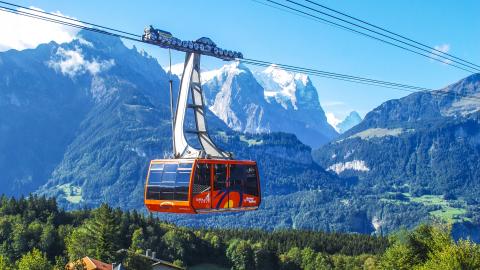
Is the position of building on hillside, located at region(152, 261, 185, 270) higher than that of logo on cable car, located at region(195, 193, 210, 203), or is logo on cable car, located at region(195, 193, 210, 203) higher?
logo on cable car, located at region(195, 193, 210, 203)

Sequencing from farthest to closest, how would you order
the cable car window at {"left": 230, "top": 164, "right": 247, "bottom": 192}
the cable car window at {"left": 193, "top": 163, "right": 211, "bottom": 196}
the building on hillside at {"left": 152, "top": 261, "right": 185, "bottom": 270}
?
→ the building on hillside at {"left": 152, "top": 261, "right": 185, "bottom": 270}
the cable car window at {"left": 230, "top": 164, "right": 247, "bottom": 192}
the cable car window at {"left": 193, "top": 163, "right": 211, "bottom": 196}

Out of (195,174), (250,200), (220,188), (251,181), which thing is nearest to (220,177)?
(220,188)

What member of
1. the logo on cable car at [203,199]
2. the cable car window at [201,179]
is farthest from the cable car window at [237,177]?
the logo on cable car at [203,199]

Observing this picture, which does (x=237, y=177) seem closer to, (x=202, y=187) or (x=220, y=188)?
(x=220, y=188)

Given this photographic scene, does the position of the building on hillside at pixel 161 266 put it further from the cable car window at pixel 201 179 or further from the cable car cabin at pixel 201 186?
the cable car window at pixel 201 179

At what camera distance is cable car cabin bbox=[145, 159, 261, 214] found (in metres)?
48.3

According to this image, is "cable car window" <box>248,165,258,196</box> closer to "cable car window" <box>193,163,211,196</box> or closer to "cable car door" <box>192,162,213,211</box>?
"cable car door" <box>192,162,213,211</box>

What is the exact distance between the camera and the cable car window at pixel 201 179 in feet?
158

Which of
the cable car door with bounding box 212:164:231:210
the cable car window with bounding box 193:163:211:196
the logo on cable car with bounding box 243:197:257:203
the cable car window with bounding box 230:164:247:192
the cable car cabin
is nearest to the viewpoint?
the cable car window with bounding box 193:163:211:196

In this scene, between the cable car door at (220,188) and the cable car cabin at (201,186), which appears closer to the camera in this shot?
the cable car cabin at (201,186)

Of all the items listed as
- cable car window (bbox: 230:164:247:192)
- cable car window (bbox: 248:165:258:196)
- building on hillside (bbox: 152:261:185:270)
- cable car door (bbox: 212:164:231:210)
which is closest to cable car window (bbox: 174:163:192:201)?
cable car door (bbox: 212:164:231:210)

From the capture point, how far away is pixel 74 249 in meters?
138

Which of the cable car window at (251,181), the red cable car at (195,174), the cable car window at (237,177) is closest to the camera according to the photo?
the red cable car at (195,174)

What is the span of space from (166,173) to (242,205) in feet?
22.8
